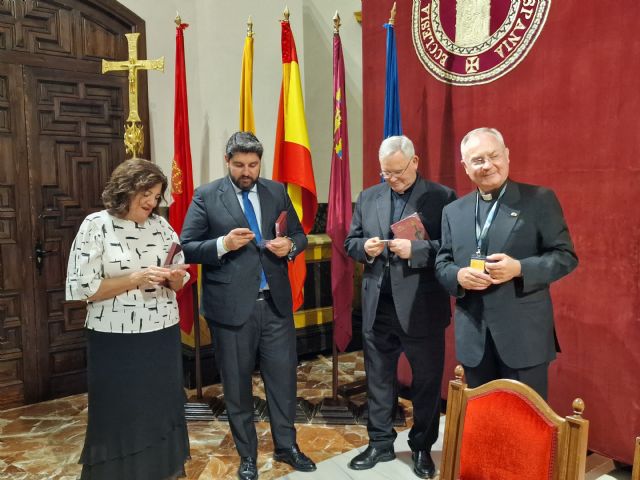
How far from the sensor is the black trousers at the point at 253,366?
271 centimetres

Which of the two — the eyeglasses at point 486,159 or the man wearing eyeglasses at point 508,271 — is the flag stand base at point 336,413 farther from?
the eyeglasses at point 486,159

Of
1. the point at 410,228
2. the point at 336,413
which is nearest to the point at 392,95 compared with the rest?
the point at 410,228

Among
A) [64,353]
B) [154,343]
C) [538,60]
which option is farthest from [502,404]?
[64,353]

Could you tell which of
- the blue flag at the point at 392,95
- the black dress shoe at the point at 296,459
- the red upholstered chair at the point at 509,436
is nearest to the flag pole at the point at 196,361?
the black dress shoe at the point at 296,459

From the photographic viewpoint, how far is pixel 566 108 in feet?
9.28

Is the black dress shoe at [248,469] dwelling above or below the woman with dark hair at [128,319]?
below

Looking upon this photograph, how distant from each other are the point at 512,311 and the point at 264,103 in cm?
306

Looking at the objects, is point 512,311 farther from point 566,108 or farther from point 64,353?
point 64,353

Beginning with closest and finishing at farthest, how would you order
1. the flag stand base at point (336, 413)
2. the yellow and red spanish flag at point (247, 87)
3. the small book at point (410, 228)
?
the small book at point (410, 228) → the flag stand base at point (336, 413) → the yellow and red spanish flag at point (247, 87)

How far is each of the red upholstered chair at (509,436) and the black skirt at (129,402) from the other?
136 cm

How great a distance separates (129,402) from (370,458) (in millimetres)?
1241

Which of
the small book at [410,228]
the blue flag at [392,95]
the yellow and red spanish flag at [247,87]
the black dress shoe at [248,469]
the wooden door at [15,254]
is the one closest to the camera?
the small book at [410,228]

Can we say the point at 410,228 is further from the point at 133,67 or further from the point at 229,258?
the point at 133,67

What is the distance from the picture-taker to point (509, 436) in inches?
58.5
